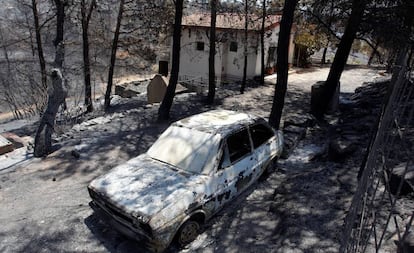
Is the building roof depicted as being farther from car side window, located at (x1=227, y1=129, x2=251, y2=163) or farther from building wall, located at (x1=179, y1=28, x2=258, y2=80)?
car side window, located at (x1=227, y1=129, x2=251, y2=163)

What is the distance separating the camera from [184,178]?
5.39 m

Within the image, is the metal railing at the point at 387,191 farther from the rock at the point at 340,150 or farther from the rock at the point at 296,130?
the rock at the point at 296,130

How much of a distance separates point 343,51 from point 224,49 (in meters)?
13.4

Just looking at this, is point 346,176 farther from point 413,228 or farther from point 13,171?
point 13,171

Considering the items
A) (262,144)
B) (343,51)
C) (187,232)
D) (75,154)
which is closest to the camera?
(187,232)

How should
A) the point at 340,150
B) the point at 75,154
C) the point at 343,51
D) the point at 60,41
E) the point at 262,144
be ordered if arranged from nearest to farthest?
the point at 262,144
the point at 340,150
the point at 75,154
the point at 60,41
the point at 343,51

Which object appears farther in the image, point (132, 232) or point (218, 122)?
point (218, 122)

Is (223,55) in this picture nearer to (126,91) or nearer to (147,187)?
(126,91)

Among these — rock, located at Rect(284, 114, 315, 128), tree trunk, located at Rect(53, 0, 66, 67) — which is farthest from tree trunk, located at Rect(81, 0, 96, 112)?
rock, located at Rect(284, 114, 315, 128)

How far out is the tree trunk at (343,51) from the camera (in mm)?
9932

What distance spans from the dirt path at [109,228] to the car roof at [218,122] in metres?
1.35

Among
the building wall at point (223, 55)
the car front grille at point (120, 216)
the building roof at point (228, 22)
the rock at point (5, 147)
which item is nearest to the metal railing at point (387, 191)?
the car front grille at point (120, 216)

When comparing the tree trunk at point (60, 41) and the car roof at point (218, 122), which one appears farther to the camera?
the tree trunk at point (60, 41)

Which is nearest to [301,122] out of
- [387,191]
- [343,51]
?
[343,51]
